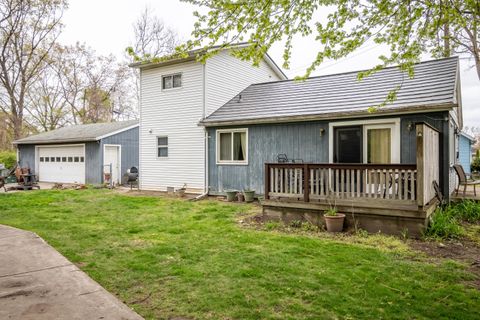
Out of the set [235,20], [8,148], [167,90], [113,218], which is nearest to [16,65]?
[8,148]

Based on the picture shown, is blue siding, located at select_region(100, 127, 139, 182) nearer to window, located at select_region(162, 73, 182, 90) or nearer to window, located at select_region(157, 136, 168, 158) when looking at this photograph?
window, located at select_region(157, 136, 168, 158)

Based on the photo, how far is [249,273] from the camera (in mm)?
4180

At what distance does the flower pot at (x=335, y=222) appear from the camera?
21.3 ft

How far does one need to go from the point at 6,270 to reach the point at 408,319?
464 cm

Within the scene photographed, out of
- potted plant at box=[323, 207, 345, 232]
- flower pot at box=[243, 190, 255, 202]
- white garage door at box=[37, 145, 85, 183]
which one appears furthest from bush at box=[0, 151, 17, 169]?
potted plant at box=[323, 207, 345, 232]

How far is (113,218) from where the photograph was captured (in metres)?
8.04

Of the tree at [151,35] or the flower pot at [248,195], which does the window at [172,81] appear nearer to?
the flower pot at [248,195]

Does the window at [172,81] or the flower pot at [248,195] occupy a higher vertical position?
the window at [172,81]

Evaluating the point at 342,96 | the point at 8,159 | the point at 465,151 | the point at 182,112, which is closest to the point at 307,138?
the point at 342,96

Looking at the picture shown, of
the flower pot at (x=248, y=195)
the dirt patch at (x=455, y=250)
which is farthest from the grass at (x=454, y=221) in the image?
the flower pot at (x=248, y=195)

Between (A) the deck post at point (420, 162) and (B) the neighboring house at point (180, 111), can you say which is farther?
(B) the neighboring house at point (180, 111)

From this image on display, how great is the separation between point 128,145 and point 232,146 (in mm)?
8995

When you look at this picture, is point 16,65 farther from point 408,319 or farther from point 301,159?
point 408,319

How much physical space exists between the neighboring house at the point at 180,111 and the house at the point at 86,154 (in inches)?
162
